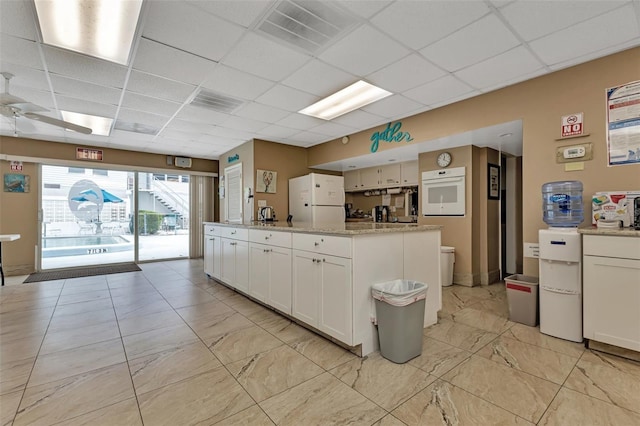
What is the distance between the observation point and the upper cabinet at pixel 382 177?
5824 mm

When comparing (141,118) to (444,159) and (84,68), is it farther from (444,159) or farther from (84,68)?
(444,159)

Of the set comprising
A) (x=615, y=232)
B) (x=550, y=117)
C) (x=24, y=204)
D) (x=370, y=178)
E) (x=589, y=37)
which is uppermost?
(x=589, y=37)

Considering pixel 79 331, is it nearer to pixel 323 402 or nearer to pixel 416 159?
pixel 323 402

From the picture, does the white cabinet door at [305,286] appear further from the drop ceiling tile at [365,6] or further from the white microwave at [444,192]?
the white microwave at [444,192]

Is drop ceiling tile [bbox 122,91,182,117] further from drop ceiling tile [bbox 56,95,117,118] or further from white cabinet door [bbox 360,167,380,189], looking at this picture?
white cabinet door [bbox 360,167,380,189]

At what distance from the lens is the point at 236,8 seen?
219 centimetres

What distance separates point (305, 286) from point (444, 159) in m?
3.48

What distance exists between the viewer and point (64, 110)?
13.8ft

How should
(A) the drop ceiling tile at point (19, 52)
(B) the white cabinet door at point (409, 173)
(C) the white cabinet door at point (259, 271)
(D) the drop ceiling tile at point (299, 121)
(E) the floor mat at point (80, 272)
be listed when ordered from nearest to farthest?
(A) the drop ceiling tile at point (19, 52) < (C) the white cabinet door at point (259, 271) < (D) the drop ceiling tile at point (299, 121) < (E) the floor mat at point (80, 272) < (B) the white cabinet door at point (409, 173)

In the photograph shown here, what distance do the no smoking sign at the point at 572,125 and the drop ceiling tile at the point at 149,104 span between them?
4709mm

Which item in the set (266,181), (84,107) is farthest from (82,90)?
(266,181)

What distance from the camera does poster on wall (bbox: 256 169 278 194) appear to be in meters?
5.97

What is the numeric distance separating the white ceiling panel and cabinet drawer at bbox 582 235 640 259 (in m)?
2.09

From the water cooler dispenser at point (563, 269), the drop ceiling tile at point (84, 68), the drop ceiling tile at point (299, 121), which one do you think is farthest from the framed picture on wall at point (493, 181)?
the drop ceiling tile at point (84, 68)
